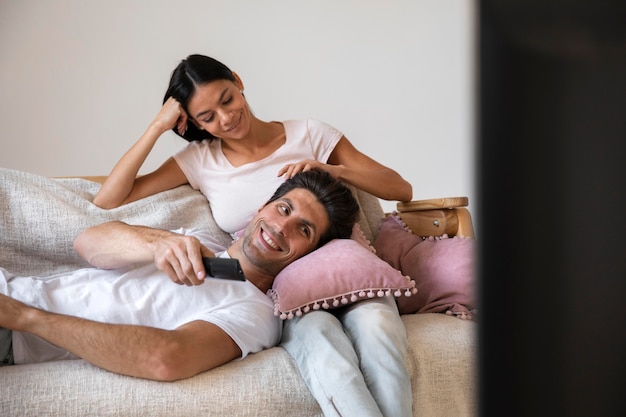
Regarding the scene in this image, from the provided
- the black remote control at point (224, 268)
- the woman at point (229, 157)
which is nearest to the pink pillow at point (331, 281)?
the woman at point (229, 157)

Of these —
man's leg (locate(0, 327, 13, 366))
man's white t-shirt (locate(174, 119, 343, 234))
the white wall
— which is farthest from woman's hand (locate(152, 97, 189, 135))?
the white wall

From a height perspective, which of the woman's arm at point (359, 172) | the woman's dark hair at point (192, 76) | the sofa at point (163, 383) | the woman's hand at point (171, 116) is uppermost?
the woman's dark hair at point (192, 76)

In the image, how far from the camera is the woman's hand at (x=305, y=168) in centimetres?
226

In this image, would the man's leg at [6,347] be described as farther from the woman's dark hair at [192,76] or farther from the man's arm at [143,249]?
the woman's dark hair at [192,76]

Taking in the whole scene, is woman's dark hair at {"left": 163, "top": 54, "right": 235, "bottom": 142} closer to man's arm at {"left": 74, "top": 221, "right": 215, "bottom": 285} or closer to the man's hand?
man's arm at {"left": 74, "top": 221, "right": 215, "bottom": 285}

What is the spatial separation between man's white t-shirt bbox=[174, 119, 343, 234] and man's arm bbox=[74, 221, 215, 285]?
423 mm

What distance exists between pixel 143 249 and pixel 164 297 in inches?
5.1

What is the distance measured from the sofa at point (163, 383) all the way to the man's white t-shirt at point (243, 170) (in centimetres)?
6

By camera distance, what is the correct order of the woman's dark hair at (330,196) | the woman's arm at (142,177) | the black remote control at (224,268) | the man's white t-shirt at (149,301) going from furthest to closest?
the woman's arm at (142,177) → the woman's dark hair at (330,196) → the man's white t-shirt at (149,301) → the black remote control at (224,268)

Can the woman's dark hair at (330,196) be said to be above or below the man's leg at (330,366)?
above

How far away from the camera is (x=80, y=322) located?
1.65 metres

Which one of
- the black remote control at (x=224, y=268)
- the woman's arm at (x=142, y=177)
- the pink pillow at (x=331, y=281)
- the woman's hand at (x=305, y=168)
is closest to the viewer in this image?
the black remote control at (x=224, y=268)

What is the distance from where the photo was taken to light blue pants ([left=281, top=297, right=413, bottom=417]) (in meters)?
1.64

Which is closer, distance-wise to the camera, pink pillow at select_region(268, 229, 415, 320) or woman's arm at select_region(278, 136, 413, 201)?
pink pillow at select_region(268, 229, 415, 320)
